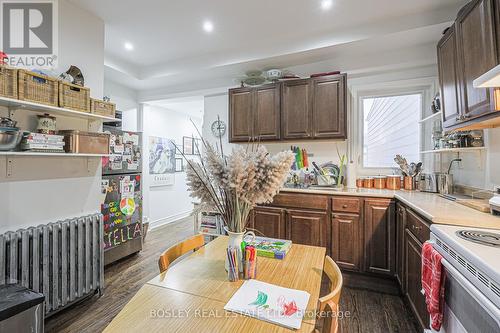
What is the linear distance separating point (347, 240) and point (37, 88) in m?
3.12

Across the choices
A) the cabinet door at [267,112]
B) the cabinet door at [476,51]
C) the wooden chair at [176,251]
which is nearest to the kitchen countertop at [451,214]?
the cabinet door at [476,51]

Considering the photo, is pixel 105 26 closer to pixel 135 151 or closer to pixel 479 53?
pixel 135 151

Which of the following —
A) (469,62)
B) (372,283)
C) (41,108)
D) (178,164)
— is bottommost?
(372,283)

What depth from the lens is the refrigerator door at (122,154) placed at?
117 inches

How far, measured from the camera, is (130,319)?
82cm

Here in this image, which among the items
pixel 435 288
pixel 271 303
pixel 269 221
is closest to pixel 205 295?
pixel 271 303

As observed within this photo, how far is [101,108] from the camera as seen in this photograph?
7.66 ft

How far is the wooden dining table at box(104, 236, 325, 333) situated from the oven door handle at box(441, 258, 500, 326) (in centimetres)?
61

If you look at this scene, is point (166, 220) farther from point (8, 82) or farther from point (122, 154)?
point (8, 82)

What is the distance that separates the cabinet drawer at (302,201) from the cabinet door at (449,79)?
1.34 meters

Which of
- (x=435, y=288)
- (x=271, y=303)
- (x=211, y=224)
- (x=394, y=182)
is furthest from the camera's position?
(x=211, y=224)

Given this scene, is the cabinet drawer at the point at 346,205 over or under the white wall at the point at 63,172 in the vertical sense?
under

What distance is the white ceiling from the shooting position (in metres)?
2.30

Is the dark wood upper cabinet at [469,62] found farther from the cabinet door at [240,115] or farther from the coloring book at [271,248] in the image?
the cabinet door at [240,115]
